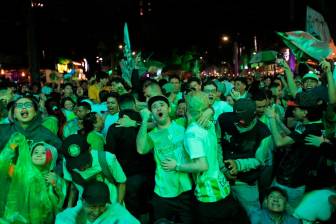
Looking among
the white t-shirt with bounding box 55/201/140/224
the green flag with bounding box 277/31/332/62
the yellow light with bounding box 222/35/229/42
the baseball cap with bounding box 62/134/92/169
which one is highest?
the yellow light with bounding box 222/35/229/42

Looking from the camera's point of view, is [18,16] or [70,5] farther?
[70,5]

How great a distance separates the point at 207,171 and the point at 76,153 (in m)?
1.24

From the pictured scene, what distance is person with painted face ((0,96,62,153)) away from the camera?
584cm

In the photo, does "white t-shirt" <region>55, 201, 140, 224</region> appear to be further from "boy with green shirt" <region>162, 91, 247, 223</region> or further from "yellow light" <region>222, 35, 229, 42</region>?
"yellow light" <region>222, 35, 229, 42</region>

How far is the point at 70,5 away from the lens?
3142 cm

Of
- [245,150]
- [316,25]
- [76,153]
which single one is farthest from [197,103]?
[316,25]

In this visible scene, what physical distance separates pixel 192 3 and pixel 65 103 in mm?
39018

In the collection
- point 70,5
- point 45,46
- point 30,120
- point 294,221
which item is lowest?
point 294,221

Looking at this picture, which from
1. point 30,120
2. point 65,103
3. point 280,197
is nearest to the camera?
point 280,197

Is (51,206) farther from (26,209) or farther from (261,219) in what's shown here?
(261,219)

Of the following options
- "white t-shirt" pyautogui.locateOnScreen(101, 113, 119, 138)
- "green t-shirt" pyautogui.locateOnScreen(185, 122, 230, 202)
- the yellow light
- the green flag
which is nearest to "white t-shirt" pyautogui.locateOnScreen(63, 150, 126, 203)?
"green t-shirt" pyautogui.locateOnScreen(185, 122, 230, 202)

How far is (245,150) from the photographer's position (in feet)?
17.3

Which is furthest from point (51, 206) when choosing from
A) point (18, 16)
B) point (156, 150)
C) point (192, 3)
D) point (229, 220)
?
point (192, 3)

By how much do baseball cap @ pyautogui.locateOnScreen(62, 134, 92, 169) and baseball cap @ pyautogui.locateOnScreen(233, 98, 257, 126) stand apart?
1545 millimetres
